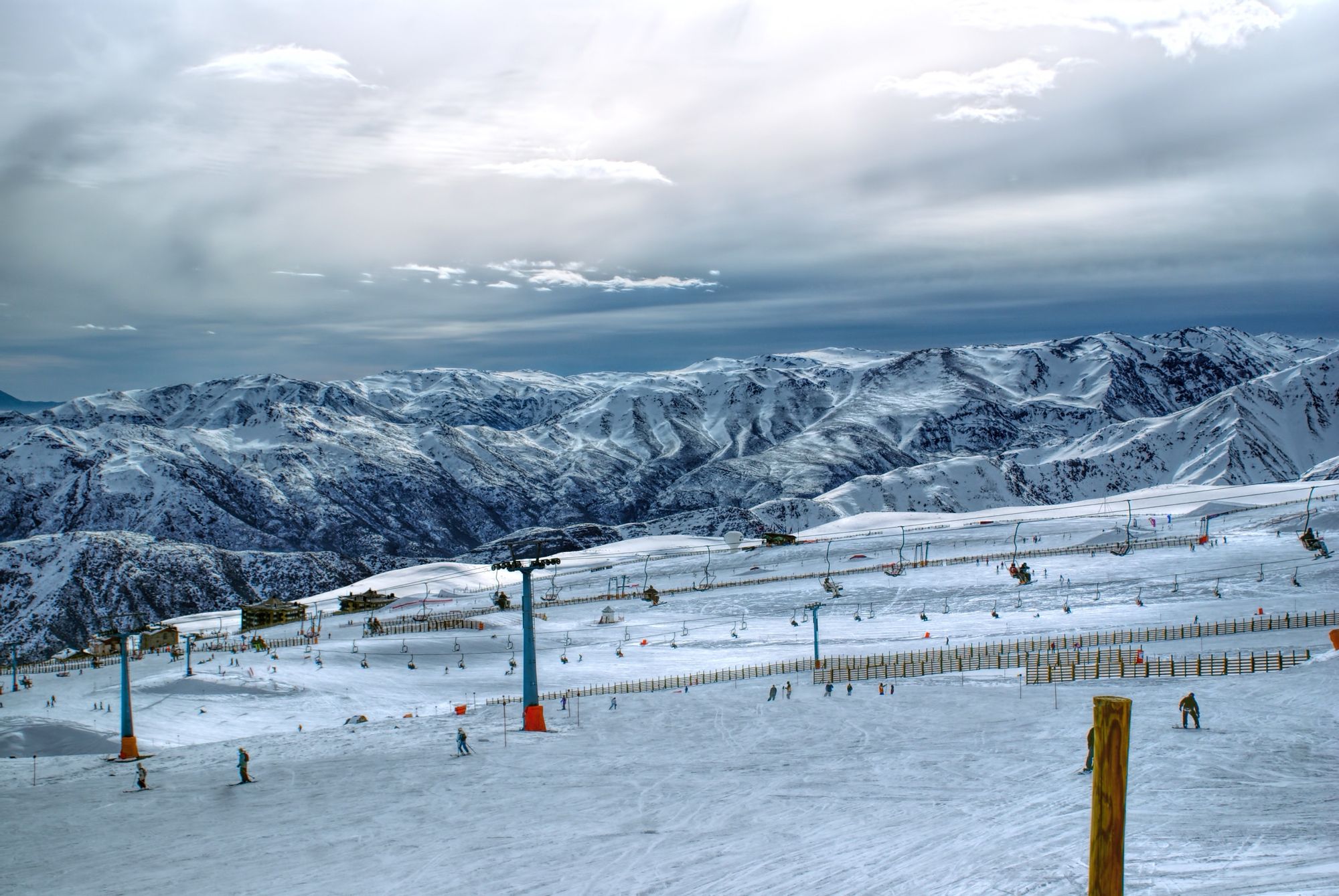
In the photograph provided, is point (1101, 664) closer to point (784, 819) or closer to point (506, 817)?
point (784, 819)

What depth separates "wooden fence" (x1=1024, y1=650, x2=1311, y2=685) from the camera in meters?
38.3

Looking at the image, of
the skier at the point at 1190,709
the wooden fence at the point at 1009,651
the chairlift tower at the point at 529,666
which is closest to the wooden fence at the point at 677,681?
the wooden fence at the point at 1009,651

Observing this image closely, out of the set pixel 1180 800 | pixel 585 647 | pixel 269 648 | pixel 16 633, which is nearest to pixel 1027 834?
pixel 1180 800

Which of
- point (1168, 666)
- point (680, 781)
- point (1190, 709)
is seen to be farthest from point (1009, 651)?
point (680, 781)

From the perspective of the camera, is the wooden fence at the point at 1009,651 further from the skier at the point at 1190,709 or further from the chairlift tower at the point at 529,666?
the skier at the point at 1190,709

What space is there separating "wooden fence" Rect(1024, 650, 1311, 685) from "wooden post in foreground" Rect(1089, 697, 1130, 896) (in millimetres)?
36098

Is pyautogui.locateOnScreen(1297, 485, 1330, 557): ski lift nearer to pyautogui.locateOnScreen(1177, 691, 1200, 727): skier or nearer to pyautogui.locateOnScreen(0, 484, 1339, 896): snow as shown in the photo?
pyautogui.locateOnScreen(0, 484, 1339, 896): snow

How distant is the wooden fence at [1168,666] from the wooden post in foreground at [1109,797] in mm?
36098

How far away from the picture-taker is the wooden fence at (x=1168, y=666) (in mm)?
38344

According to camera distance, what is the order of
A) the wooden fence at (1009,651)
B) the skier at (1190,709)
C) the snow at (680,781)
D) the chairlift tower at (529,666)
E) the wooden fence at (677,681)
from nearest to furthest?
the snow at (680,781) → the skier at (1190,709) → the chairlift tower at (529,666) → the wooden fence at (1009,651) → the wooden fence at (677,681)

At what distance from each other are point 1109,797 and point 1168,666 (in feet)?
130

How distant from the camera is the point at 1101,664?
41781 millimetres

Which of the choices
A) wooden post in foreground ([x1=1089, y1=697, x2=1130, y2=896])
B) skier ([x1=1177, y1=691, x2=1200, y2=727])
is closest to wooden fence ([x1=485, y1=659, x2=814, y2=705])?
skier ([x1=1177, y1=691, x2=1200, y2=727])

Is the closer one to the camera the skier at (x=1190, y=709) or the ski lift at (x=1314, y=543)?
the skier at (x=1190, y=709)
